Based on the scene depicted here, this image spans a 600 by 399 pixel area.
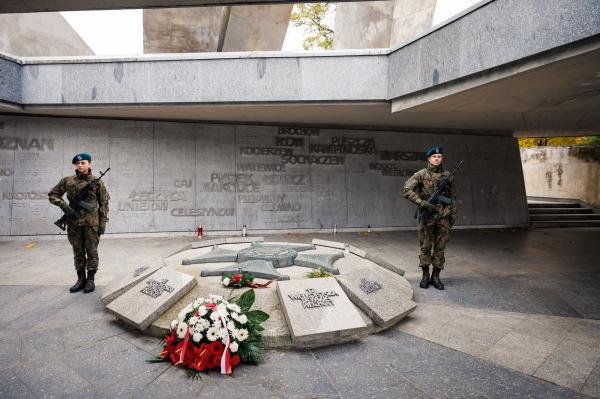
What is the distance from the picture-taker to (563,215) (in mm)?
12727

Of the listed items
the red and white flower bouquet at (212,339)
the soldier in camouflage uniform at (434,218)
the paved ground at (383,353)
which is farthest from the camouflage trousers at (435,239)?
the red and white flower bouquet at (212,339)

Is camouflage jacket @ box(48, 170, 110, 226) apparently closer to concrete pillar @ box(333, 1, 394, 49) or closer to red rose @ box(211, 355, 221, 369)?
red rose @ box(211, 355, 221, 369)

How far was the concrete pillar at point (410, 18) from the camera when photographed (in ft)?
31.9

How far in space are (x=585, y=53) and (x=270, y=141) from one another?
24.0ft

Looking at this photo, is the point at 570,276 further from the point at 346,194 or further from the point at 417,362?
the point at 346,194

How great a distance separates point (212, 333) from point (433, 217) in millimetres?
3593

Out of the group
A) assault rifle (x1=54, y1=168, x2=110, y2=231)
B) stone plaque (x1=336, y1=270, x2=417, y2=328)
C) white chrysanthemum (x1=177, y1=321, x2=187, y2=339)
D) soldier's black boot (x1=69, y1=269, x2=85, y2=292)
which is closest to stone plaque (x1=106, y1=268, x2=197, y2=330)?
white chrysanthemum (x1=177, y1=321, x2=187, y2=339)

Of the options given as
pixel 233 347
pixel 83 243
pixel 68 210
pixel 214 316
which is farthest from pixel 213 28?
pixel 233 347

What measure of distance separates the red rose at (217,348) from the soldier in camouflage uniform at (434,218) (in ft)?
11.1

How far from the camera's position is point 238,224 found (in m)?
9.71

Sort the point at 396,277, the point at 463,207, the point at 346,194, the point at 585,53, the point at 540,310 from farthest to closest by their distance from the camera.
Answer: the point at 463,207 → the point at 346,194 → the point at 396,277 → the point at 540,310 → the point at 585,53

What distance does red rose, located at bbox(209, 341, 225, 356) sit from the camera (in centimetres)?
283

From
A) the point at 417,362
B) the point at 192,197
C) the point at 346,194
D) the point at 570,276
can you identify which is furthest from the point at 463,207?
the point at 417,362

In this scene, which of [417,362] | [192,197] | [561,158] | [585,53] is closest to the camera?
[417,362]
